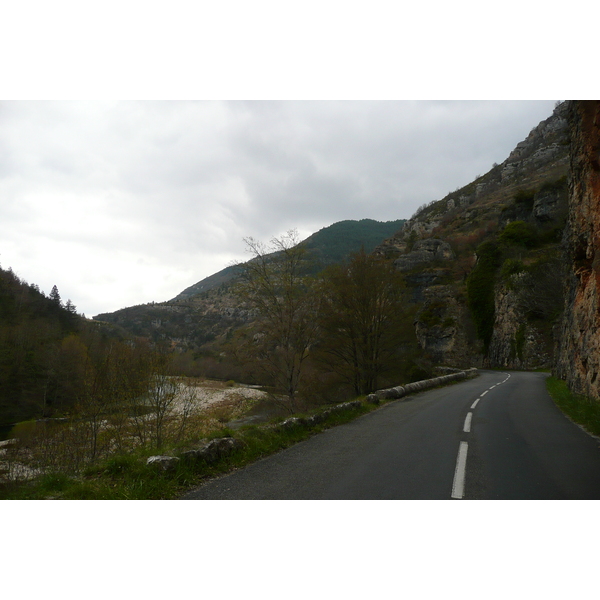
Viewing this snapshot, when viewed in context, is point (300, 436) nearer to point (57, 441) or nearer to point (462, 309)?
point (57, 441)

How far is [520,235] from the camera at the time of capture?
49.3 m

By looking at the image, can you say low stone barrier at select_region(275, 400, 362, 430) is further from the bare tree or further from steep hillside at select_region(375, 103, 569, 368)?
steep hillside at select_region(375, 103, 569, 368)

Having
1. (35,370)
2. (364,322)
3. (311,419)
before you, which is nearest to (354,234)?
(35,370)

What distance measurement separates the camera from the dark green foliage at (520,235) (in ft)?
160

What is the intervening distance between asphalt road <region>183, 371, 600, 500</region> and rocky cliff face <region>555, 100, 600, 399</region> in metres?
3.79

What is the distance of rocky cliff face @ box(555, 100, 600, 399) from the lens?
39.8ft

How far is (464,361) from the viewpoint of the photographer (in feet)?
165

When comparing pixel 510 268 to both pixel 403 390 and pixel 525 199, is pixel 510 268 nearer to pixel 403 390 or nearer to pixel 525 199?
pixel 525 199

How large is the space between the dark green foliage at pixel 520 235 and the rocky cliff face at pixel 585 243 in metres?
35.7

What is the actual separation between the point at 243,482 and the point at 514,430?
6702 millimetres

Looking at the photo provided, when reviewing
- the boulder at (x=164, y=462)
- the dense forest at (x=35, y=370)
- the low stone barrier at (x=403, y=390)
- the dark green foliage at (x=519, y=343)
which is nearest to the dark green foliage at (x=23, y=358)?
the dense forest at (x=35, y=370)

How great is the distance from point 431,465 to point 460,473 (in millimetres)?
546

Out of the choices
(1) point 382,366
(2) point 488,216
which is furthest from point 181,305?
(1) point 382,366

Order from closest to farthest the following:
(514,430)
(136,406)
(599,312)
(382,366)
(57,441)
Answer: (514,430)
(599,312)
(57,441)
(136,406)
(382,366)
